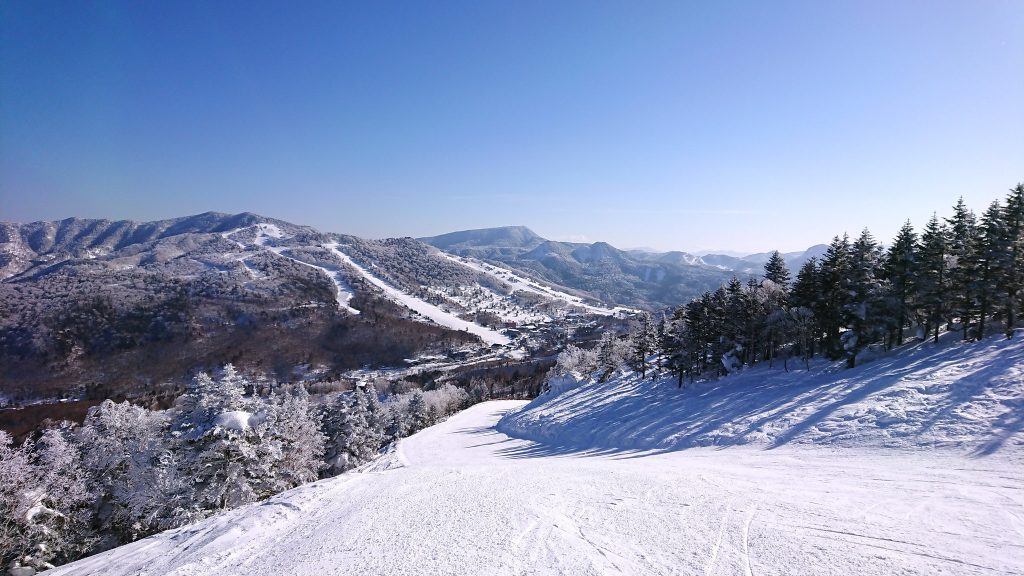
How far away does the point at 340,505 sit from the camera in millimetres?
14633

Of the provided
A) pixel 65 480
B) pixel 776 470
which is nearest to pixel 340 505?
pixel 776 470

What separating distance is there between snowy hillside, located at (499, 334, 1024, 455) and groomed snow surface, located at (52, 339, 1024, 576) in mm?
149

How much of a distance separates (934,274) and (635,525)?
135 ft

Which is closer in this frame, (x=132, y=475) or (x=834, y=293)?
(x=132, y=475)

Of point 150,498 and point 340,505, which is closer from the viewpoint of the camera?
point 340,505

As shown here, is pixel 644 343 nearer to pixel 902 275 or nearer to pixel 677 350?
pixel 677 350

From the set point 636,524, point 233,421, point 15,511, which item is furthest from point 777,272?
point 15,511

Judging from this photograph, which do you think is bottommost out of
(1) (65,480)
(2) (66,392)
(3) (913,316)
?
(2) (66,392)

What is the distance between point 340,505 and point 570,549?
9375mm

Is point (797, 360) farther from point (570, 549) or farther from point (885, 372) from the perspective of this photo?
point (570, 549)

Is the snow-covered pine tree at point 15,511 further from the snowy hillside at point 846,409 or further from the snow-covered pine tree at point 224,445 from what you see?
the snowy hillside at point 846,409

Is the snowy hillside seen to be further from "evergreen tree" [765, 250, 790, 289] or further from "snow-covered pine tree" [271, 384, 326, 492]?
"snow-covered pine tree" [271, 384, 326, 492]

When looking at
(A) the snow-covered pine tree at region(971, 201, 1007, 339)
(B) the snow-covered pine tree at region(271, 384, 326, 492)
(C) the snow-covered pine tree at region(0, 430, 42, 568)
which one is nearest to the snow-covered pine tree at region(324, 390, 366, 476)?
(B) the snow-covered pine tree at region(271, 384, 326, 492)

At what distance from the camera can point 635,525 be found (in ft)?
35.0
